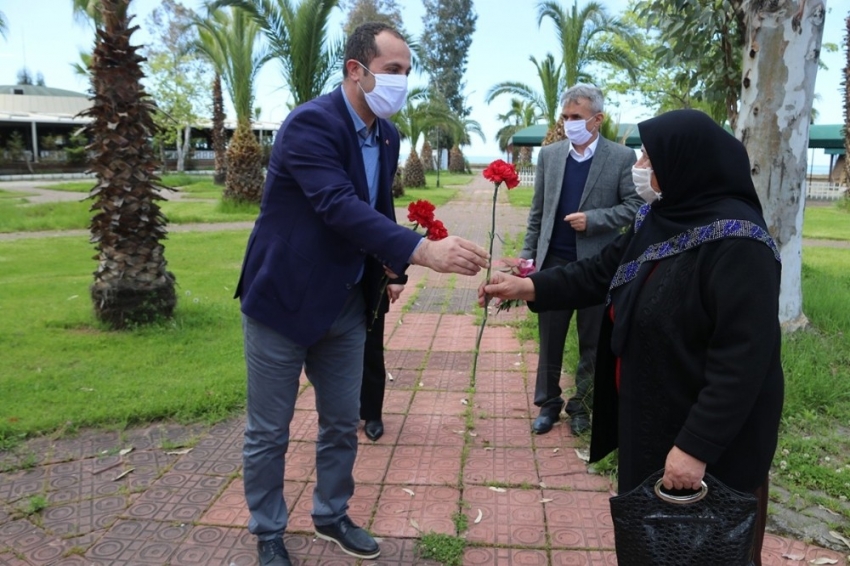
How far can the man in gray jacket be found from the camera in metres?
3.92

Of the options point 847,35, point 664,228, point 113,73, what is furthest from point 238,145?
point 847,35

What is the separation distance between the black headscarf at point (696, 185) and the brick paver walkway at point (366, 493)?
147cm

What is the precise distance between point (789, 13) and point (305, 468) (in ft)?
15.5

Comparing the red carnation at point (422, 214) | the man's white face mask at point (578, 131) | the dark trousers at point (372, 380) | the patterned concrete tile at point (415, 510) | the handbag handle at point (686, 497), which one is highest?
the man's white face mask at point (578, 131)

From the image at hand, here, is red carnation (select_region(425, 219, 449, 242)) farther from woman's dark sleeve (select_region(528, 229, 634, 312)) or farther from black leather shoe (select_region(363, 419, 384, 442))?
black leather shoe (select_region(363, 419, 384, 442))

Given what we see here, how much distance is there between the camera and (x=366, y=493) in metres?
3.47

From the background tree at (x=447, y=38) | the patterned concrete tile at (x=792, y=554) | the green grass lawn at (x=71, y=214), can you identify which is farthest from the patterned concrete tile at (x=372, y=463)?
the background tree at (x=447, y=38)

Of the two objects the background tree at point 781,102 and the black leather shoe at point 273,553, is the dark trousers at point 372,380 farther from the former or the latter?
the background tree at point 781,102

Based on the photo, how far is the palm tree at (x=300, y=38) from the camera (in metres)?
14.4

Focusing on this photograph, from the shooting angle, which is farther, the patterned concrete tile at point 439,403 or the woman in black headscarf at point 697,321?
the patterned concrete tile at point 439,403

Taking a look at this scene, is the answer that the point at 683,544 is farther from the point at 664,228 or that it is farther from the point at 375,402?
the point at 375,402

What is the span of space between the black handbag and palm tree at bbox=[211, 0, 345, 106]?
13.8 meters

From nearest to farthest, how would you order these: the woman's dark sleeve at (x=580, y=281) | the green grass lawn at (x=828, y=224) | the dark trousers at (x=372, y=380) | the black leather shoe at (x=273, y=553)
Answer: the woman's dark sleeve at (x=580, y=281)
the black leather shoe at (x=273, y=553)
the dark trousers at (x=372, y=380)
the green grass lawn at (x=828, y=224)

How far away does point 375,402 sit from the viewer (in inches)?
162
